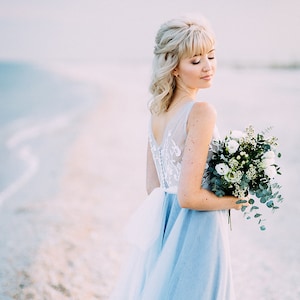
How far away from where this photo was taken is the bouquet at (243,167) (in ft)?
6.88

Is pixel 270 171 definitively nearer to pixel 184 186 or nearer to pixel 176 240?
pixel 184 186

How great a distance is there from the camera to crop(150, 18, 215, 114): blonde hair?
214cm

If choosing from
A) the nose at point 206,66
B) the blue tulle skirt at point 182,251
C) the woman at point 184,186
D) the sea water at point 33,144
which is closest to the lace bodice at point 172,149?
the woman at point 184,186

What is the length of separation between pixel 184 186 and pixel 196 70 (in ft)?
1.93

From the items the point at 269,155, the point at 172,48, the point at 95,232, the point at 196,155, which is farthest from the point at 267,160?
the point at 95,232

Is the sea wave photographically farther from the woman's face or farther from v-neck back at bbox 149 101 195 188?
the woman's face

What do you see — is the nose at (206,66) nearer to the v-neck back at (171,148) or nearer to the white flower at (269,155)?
the v-neck back at (171,148)

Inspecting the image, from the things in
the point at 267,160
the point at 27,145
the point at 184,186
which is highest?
the point at 27,145

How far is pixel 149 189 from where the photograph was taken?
265cm

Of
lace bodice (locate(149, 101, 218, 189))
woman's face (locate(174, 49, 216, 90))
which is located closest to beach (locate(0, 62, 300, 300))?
lace bodice (locate(149, 101, 218, 189))

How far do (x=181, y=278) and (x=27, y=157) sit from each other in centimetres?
1006

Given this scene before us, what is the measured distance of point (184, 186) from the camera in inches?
80.6

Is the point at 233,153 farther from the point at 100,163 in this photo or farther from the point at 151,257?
the point at 100,163

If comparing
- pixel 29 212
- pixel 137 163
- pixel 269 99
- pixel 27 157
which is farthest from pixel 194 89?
pixel 269 99
